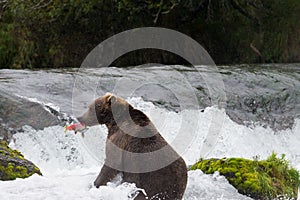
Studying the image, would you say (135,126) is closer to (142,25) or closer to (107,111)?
(107,111)

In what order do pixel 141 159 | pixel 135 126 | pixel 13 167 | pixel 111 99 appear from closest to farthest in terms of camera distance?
pixel 141 159 < pixel 135 126 < pixel 111 99 < pixel 13 167

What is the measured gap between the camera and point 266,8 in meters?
20.8

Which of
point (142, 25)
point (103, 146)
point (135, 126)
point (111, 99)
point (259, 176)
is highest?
point (111, 99)

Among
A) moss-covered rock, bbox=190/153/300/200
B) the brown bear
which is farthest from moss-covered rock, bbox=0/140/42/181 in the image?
moss-covered rock, bbox=190/153/300/200

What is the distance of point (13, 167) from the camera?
6.35 m

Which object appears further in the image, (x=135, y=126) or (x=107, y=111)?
(x=107, y=111)

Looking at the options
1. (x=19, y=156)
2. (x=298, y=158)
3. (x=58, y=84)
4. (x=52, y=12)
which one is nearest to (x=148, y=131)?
(x=19, y=156)

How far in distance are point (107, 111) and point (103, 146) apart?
3718mm

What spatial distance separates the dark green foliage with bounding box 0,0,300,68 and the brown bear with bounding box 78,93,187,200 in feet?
43.6

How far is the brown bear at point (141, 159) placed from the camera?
536 cm

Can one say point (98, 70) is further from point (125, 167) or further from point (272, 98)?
point (125, 167)

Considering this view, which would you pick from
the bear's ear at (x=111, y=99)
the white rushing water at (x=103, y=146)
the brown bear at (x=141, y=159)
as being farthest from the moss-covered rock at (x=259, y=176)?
the bear's ear at (x=111, y=99)

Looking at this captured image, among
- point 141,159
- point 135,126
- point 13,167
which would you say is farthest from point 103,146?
point 141,159

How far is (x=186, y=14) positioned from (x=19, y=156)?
14136mm
